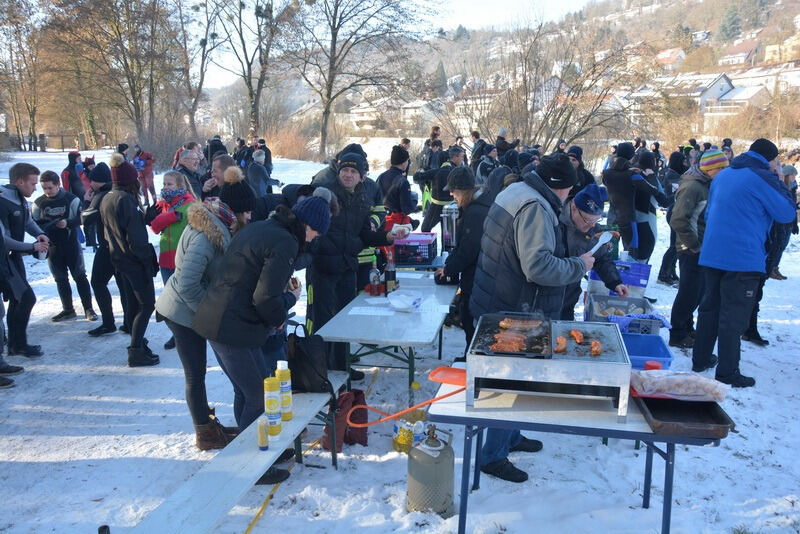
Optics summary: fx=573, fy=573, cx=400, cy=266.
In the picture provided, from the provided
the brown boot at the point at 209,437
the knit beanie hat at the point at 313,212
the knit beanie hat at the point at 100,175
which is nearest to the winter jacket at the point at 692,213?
the knit beanie hat at the point at 313,212

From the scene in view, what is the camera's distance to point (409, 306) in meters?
4.17

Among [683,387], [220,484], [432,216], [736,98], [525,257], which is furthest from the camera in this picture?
[736,98]

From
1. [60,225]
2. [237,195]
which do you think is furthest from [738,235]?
[60,225]

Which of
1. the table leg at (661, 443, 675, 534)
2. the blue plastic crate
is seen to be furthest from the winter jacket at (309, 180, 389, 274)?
the table leg at (661, 443, 675, 534)

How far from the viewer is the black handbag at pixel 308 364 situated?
347 centimetres

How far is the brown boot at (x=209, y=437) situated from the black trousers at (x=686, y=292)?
4250 millimetres

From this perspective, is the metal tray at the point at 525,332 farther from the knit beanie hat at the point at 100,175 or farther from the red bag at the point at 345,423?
the knit beanie hat at the point at 100,175

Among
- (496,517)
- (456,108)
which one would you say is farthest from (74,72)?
(496,517)

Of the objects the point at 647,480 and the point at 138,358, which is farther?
the point at 138,358

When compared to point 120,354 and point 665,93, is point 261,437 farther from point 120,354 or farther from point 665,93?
point 665,93

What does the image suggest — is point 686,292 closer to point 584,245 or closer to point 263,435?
point 584,245

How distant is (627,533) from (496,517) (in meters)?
0.66

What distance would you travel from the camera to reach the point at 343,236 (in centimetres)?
445

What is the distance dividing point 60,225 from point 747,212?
6120mm
